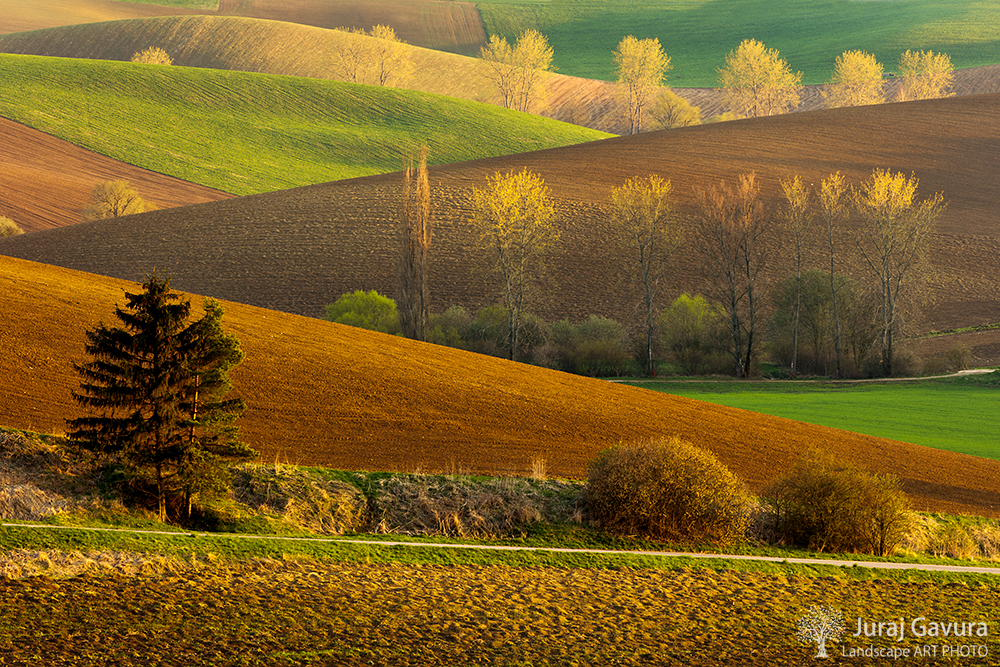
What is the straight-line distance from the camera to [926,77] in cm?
14200

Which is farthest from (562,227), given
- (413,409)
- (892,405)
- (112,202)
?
(413,409)

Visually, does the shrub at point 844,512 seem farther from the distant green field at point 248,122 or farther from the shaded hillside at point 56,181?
the distant green field at point 248,122

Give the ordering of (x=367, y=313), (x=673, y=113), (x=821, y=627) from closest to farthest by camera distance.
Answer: (x=821, y=627) < (x=367, y=313) < (x=673, y=113)

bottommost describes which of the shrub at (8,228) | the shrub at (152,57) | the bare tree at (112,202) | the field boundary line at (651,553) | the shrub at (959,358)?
the field boundary line at (651,553)

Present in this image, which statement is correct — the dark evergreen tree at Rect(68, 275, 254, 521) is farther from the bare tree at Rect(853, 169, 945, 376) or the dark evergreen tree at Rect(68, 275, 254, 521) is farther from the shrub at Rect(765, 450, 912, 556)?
the bare tree at Rect(853, 169, 945, 376)

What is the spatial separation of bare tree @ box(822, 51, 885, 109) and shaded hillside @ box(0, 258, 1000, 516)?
129690 millimetres

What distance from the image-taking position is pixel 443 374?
Answer: 88.1 ft

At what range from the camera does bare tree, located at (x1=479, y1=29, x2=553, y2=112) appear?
153 metres

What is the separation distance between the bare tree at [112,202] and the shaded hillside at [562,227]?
33.4 feet

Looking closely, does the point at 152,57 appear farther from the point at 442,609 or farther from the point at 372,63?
the point at 442,609

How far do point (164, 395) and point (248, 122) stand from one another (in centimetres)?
10462

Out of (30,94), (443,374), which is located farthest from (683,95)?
(443,374)

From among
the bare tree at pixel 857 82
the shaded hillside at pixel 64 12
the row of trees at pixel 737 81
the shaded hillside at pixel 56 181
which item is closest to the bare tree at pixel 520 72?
the row of trees at pixel 737 81

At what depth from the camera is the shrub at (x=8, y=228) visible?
74300 mm
